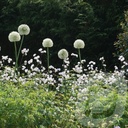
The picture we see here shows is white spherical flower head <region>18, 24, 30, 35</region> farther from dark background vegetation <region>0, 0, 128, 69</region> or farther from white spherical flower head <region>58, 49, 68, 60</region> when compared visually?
dark background vegetation <region>0, 0, 128, 69</region>

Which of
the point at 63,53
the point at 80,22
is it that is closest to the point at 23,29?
the point at 63,53

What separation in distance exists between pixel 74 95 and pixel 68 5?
5132mm

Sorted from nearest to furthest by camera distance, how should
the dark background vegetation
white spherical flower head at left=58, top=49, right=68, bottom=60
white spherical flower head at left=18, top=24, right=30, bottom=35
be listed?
white spherical flower head at left=58, top=49, right=68, bottom=60, white spherical flower head at left=18, top=24, right=30, bottom=35, the dark background vegetation

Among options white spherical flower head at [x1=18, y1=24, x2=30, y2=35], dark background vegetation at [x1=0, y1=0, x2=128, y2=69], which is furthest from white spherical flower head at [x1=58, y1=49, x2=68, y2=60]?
dark background vegetation at [x1=0, y1=0, x2=128, y2=69]

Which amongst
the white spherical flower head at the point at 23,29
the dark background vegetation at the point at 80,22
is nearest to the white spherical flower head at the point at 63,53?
the white spherical flower head at the point at 23,29

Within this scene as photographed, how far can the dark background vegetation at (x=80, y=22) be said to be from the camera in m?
8.38

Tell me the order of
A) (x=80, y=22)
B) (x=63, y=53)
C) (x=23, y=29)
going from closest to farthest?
(x=63, y=53) → (x=23, y=29) → (x=80, y=22)

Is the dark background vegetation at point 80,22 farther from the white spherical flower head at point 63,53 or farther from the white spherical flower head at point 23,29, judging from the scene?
the white spherical flower head at point 63,53

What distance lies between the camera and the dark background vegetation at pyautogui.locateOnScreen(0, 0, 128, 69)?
27.5 ft

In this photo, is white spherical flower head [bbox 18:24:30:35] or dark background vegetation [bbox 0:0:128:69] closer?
white spherical flower head [bbox 18:24:30:35]

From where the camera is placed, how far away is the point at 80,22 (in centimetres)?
827

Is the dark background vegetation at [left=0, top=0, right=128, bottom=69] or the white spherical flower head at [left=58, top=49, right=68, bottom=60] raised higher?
the dark background vegetation at [left=0, top=0, right=128, bottom=69]

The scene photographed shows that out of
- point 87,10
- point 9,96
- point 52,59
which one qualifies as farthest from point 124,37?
point 9,96

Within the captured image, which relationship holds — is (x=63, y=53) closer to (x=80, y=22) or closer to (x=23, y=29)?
(x=23, y=29)
